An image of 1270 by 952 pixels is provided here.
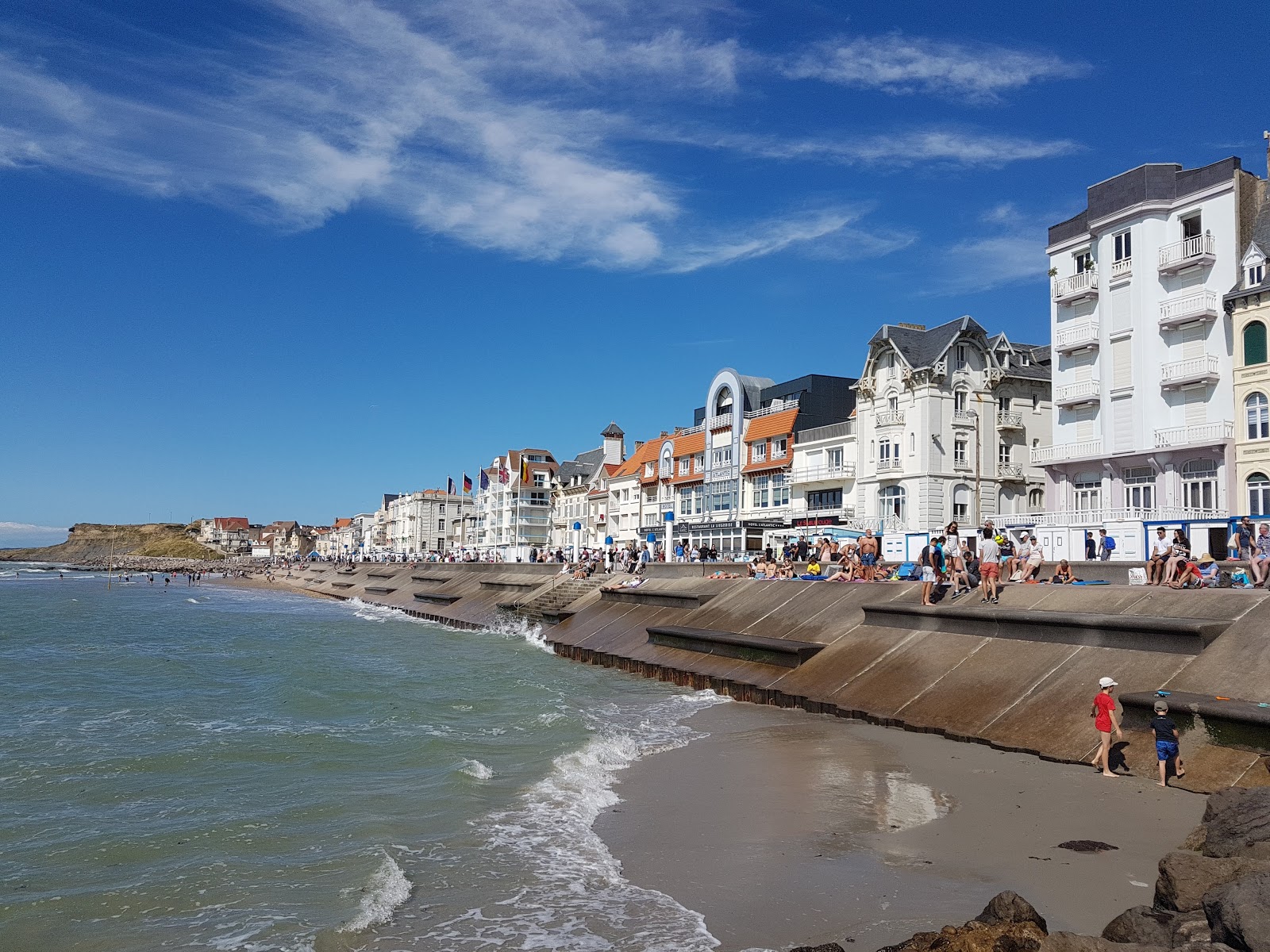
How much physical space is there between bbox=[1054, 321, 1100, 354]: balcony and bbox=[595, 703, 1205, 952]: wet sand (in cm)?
3079

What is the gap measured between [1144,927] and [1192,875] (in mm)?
627

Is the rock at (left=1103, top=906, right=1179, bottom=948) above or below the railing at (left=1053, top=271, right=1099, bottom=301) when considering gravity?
below

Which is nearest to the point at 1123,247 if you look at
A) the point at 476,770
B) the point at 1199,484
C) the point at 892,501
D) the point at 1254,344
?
the point at 1254,344

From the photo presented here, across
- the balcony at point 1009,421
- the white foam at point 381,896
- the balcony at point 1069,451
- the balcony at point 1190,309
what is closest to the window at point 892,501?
the balcony at point 1009,421

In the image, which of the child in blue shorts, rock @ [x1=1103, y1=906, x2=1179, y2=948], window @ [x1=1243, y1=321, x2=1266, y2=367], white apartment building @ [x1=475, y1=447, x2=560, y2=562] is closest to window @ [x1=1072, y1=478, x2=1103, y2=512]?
window @ [x1=1243, y1=321, x2=1266, y2=367]

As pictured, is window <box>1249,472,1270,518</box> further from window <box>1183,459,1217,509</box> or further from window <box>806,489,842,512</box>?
window <box>806,489,842,512</box>

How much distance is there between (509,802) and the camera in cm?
1192

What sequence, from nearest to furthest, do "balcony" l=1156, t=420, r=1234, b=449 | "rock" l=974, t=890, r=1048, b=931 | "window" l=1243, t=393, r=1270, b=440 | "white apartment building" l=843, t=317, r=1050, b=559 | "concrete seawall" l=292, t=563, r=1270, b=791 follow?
1. "rock" l=974, t=890, r=1048, b=931
2. "concrete seawall" l=292, t=563, r=1270, b=791
3. "window" l=1243, t=393, r=1270, b=440
4. "balcony" l=1156, t=420, r=1234, b=449
5. "white apartment building" l=843, t=317, r=1050, b=559

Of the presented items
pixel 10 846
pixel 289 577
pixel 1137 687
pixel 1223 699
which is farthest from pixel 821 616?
pixel 289 577

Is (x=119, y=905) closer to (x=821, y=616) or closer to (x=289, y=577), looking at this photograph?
(x=821, y=616)

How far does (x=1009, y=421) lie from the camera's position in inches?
2015

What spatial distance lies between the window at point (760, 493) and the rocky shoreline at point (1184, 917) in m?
54.9

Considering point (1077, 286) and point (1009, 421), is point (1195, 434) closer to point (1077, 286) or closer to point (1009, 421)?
point (1077, 286)

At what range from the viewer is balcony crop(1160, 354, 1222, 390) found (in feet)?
113
